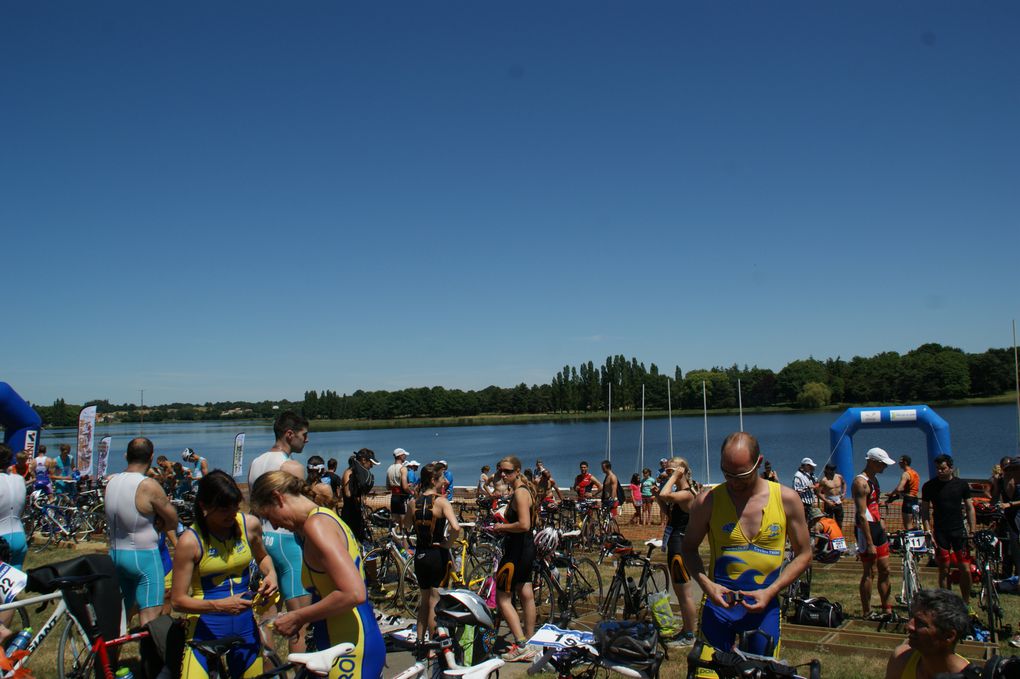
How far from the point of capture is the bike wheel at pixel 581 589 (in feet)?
26.2

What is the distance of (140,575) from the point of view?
485 centimetres

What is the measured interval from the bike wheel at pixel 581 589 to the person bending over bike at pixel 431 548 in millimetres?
1838

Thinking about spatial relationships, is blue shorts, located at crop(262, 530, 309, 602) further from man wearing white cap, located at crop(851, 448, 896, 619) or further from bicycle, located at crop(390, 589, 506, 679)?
man wearing white cap, located at crop(851, 448, 896, 619)

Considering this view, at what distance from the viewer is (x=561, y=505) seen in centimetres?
1278

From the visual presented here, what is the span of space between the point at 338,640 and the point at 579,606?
19.6 feet

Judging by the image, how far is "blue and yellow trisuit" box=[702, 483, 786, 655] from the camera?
366 centimetres

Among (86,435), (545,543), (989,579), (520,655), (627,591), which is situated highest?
(86,435)

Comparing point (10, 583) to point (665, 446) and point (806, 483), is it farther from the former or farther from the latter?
point (665, 446)

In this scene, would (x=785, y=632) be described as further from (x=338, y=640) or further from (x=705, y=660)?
(x=338, y=640)

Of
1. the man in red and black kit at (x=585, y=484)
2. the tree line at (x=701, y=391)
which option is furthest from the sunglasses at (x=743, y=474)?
the tree line at (x=701, y=391)

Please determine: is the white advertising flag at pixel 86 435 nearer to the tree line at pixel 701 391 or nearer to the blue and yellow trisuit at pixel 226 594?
the blue and yellow trisuit at pixel 226 594

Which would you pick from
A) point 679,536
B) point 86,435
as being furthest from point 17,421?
point 679,536

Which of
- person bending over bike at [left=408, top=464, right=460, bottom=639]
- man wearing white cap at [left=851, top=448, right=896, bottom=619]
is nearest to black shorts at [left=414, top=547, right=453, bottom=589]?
person bending over bike at [left=408, top=464, right=460, bottom=639]

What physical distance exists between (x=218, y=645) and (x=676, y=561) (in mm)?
4618
